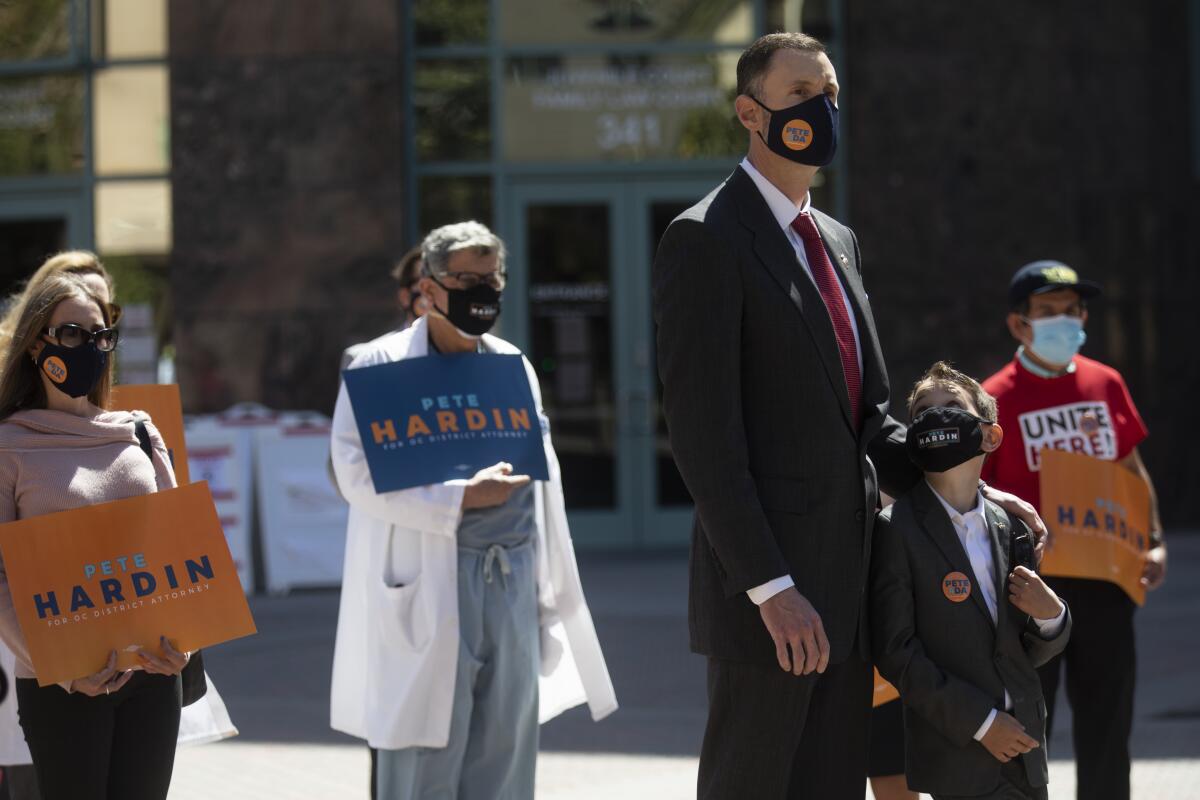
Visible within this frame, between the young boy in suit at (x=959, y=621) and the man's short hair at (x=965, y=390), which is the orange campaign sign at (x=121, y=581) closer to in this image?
the young boy in suit at (x=959, y=621)

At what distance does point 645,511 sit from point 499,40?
3.97m

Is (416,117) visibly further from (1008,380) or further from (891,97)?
(1008,380)

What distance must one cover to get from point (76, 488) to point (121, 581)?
0.82ft

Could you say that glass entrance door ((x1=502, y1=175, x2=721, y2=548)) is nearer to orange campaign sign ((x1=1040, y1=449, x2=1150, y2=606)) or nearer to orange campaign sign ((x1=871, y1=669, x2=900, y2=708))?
orange campaign sign ((x1=1040, y1=449, x2=1150, y2=606))

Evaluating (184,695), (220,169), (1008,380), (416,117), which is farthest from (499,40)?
(184,695)

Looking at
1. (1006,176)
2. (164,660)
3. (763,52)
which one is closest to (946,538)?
(763,52)

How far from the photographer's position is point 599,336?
1312 cm

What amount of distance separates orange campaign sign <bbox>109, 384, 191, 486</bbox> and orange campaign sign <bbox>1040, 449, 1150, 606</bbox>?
2639mm

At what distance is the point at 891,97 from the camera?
13125 millimetres

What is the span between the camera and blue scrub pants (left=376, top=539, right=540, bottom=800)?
4668 mm

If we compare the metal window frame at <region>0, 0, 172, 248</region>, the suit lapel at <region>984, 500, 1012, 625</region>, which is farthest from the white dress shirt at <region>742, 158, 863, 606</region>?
the metal window frame at <region>0, 0, 172, 248</region>

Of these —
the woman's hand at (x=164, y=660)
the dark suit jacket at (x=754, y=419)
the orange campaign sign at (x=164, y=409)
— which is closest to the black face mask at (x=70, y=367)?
the woman's hand at (x=164, y=660)

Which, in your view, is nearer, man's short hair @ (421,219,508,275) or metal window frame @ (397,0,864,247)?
man's short hair @ (421,219,508,275)

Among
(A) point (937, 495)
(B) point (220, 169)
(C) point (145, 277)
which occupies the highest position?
(B) point (220, 169)
